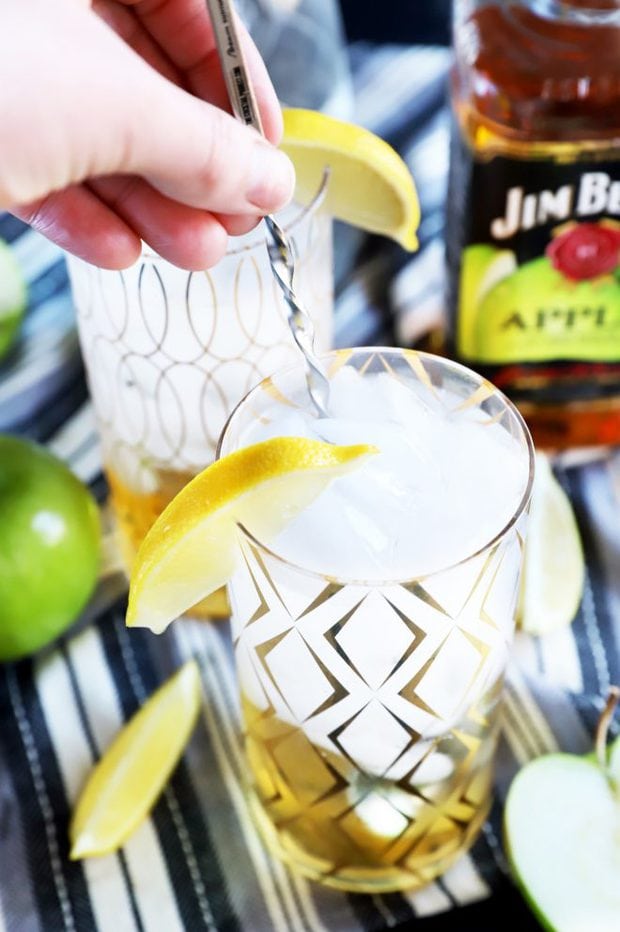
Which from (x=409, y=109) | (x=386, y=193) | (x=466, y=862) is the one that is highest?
(x=386, y=193)

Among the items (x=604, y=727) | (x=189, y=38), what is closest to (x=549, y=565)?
(x=604, y=727)

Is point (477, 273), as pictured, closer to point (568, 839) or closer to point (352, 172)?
point (352, 172)

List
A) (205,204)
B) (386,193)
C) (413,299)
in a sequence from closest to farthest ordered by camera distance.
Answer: (205,204) → (386,193) → (413,299)

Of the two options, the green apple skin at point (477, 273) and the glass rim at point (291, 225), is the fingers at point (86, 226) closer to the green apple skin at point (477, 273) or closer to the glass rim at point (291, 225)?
the glass rim at point (291, 225)

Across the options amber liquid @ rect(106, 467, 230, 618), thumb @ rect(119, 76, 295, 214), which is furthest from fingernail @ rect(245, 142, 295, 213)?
amber liquid @ rect(106, 467, 230, 618)

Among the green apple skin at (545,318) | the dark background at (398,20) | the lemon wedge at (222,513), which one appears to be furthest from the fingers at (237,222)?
the dark background at (398,20)

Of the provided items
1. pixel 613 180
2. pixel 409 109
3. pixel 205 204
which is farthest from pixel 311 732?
pixel 409 109

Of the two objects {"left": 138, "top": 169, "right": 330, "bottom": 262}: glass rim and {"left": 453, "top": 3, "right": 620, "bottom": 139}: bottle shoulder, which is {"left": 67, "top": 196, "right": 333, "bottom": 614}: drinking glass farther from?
{"left": 453, "top": 3, "right": 620, "bottom": 139}: bottle shoulder

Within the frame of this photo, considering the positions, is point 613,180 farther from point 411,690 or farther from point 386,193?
point 411,690
